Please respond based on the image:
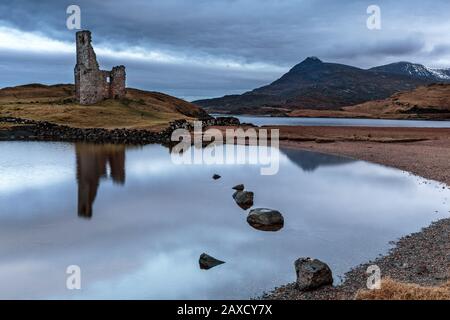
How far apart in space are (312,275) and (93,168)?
78.3 ft

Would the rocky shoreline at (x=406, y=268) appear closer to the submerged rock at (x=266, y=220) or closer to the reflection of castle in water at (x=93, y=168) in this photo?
the submerged rock at (x=266, y=220)

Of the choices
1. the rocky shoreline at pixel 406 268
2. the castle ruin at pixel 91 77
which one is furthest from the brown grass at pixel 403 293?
the castle ruin at pixel 91 77

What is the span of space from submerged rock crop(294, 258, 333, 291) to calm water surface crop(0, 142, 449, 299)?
2.70 ft

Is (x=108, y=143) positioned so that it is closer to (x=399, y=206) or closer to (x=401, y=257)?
(x=399, y=206)

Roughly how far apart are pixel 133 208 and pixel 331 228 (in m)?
8.68

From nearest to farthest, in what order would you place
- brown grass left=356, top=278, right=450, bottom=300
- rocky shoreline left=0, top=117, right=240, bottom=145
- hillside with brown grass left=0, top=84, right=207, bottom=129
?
1. brown grass left=356, top=278, right=450, bottom=300
2. rocky shoreline left=0, top=117, right=240, bottom=145
3. hillside with brown grass left=0, top=84, right=207, bottom=129

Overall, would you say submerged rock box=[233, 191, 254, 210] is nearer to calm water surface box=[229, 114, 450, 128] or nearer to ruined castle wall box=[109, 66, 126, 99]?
ruined castle wall box=[109, 66, 126, 99]

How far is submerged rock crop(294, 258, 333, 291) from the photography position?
34.1 ft

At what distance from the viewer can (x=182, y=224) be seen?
17.0m

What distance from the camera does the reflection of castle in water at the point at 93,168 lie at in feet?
70.3

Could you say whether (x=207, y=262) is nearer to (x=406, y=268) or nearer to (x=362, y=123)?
(x=406, y=268)

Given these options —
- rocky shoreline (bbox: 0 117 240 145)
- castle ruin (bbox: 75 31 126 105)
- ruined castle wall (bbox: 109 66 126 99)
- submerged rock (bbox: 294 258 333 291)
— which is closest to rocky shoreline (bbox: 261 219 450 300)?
submerged rock (bbox: 294 258 333 291)

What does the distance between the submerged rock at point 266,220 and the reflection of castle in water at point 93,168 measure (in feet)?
22.5

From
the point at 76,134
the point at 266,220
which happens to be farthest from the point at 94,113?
the point at 266,220
